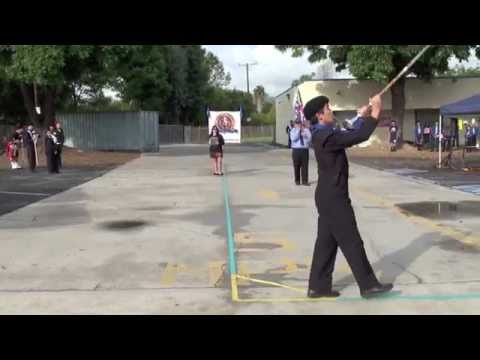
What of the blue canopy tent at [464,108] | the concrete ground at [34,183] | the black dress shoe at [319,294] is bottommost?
the black dress shoe at [319,294]

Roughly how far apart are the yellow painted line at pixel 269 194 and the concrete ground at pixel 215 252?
0.02 m

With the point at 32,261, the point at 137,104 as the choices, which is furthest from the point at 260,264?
the point at 137,104

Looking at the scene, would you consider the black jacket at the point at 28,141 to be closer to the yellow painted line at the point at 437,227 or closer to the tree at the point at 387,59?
the yellow painted line at the point at 437,227

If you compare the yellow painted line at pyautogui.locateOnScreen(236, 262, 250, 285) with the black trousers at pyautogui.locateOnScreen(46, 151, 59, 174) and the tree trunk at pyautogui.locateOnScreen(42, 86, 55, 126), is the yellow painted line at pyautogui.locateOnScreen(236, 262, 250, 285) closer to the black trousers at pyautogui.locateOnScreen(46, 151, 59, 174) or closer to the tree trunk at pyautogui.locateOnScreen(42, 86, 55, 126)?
the black trousers at pyautogui.locateOnScreen(46, 151, 59, 174)

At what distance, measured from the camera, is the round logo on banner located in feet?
153

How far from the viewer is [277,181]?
18.3 metres

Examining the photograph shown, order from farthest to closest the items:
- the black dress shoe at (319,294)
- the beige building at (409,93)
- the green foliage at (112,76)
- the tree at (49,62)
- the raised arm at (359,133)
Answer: the beige building at (409,93), the green foliage at (112,76), the tree at (49,62), the black dress shoe at (319,294), the raised arm at (359,133)

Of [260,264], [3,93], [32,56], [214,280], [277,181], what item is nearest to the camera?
[214,280]

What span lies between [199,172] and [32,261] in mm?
13864

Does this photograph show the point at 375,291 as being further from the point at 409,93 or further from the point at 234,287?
the point at 409,93

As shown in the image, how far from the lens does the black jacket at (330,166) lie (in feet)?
19.6

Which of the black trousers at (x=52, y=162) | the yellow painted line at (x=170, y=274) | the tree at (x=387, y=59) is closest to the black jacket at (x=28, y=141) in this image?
the black trousers at (x=52, y=162)
